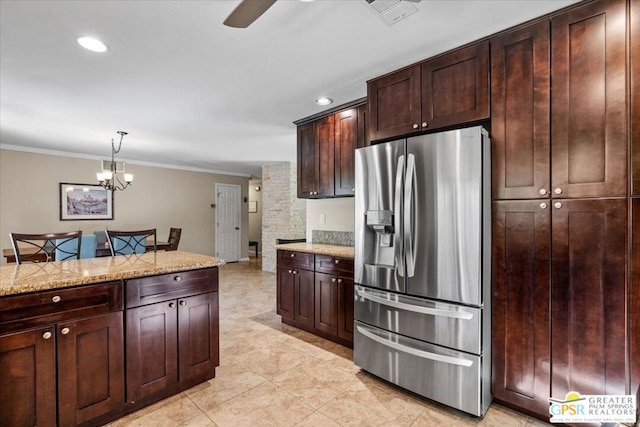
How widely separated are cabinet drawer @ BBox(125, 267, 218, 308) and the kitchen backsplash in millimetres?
1746

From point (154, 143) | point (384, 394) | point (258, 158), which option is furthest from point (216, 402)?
point (258, 158)

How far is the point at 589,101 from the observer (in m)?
1.65

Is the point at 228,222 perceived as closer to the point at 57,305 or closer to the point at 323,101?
the point at 323,101

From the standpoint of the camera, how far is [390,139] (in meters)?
2.54

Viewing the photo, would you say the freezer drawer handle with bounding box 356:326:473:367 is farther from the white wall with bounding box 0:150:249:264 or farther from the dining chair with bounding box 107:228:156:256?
the white wall with bounding box 0:150:249:264

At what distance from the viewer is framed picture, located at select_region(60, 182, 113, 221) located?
5664 mm

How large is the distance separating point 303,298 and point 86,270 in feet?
6.41

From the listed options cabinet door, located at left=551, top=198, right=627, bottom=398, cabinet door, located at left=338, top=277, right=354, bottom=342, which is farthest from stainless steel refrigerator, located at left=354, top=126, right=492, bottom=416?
cabinet door, located at left=338, top=277, right=354, bottom=342

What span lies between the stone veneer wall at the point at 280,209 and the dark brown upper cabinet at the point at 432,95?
3.77m

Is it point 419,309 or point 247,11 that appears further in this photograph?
point 419,309

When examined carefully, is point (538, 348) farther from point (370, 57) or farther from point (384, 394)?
point (370, 57)

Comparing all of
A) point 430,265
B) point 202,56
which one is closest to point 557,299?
point 430,265

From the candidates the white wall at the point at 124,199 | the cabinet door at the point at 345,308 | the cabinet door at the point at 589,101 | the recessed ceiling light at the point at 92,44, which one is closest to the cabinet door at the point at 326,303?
the cabinet door at the point at 345,308

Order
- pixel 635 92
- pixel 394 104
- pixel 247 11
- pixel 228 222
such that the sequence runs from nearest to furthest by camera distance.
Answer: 1. pixel 247 11
2. pixel 635 92
3. pixel 394 104
4. pixel 228 222
